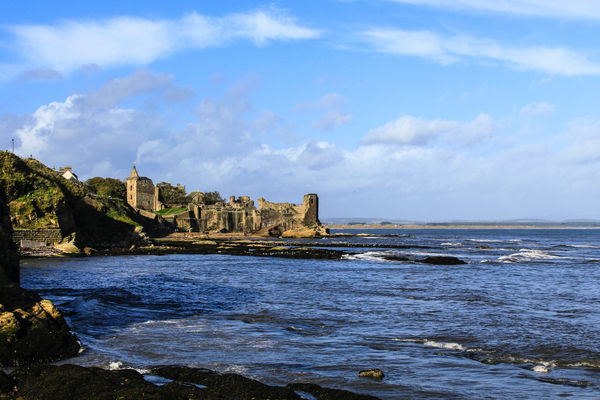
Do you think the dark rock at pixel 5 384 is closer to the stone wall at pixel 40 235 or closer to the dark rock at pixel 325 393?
the dark rock at pixel 325 393

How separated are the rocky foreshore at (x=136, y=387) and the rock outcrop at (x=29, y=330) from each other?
3.55 feet

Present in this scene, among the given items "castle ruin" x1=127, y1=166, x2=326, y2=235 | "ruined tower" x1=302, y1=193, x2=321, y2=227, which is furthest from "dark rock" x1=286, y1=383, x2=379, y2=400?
"ruined tower" x1=302, y1=193, x2=321, y2=227

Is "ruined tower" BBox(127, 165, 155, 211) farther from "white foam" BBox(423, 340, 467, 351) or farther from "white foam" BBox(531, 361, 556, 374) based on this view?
"white foam" BBox(531, 361, 556, 374)

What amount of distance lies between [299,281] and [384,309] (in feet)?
31.5

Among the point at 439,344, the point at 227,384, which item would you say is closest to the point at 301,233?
the point at 439,344

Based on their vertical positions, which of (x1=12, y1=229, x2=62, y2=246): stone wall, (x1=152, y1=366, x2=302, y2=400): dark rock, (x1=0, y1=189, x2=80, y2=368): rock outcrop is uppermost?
(x1=12, y1=229, x2=62, y2=246): stone wall

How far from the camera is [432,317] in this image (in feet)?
54.0

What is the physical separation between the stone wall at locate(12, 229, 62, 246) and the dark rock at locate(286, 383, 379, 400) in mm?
36960

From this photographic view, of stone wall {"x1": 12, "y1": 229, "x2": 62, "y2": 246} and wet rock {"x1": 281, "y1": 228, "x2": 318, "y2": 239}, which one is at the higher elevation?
stone wall {"x1": 12, "y1": 229, "x2": 62, "y2": 246}

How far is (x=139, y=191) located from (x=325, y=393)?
94.5 meters

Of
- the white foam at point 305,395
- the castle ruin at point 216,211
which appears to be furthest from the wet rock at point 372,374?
the castle ruin at point 216,211

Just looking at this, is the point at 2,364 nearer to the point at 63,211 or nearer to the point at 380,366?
the point at 380,366

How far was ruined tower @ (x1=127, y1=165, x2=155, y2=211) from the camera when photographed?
97688 millimetres

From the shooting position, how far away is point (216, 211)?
101 meters
